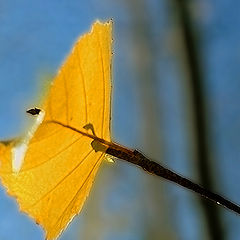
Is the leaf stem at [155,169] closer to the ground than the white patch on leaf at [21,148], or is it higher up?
higher up

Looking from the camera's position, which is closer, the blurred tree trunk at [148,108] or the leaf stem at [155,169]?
the leaf stem at [155,169]

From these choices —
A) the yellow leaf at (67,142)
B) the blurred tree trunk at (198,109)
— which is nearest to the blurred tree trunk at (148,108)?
the blurred tree trunk at (198,109)

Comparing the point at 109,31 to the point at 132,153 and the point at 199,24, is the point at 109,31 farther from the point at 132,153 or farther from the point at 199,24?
the point at 199,24

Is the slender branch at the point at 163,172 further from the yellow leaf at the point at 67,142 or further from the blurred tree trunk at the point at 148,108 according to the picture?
the blurred tree trunk at the point at 148,108

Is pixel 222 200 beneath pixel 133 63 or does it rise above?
beneath

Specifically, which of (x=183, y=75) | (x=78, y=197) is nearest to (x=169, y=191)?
(x=183, y=75)

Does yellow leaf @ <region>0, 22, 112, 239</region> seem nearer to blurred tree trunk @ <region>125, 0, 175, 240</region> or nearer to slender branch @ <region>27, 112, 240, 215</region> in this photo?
slender branch @ <region>27, 112, 240, 215</region>
